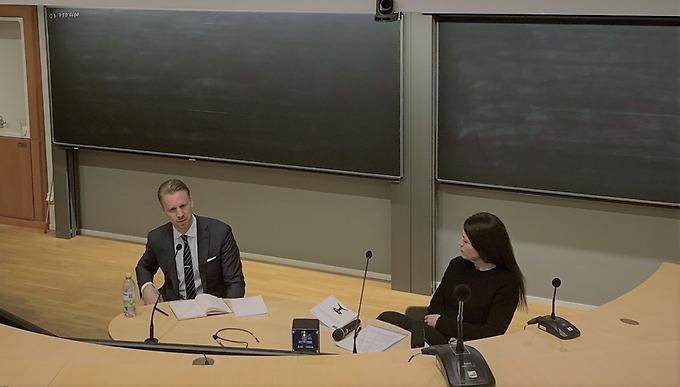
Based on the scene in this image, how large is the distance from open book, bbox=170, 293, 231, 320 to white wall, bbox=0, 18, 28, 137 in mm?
4590

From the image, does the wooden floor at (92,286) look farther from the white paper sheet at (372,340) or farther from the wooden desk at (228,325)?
the white paper sheet at (372,340)

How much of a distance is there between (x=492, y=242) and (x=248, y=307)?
48.9 inches

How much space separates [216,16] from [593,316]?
4.43 meters

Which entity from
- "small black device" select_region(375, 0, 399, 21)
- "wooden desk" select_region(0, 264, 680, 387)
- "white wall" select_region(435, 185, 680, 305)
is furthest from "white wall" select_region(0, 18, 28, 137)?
"small black device" select_region(375, 0, 399, 21)

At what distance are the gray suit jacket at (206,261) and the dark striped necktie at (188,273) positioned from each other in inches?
1.9

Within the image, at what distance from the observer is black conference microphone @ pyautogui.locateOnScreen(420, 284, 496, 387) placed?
103 inches

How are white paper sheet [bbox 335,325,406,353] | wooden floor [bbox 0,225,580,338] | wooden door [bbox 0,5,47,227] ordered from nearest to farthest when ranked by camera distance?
white paper sheet [bbox 335,325,406,353] < wooden floor [bbox 0,225,580,338] < wooden door [bbox 0,5,47,227]

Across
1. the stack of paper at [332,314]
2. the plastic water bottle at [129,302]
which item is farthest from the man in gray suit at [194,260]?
the stack of paper at [332,314]

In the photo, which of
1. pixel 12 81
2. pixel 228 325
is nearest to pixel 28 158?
pixel 12 81

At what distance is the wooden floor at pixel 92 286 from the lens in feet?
21.3

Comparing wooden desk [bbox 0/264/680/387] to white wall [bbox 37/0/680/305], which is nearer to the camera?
wooden desk [bbox 0/264/680/387]

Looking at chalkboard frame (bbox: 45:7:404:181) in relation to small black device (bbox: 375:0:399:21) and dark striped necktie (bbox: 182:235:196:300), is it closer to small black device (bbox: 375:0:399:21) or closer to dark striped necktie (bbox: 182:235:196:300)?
dark striped necktie (bbox: 182:235:196:300)

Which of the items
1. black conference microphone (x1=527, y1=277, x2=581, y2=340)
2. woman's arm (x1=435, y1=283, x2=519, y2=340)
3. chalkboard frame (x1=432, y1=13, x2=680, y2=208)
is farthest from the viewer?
chalkboard frame (x1=432, y1=13, x2=680, y2=208)

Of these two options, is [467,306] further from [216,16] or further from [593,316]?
[216,16]
